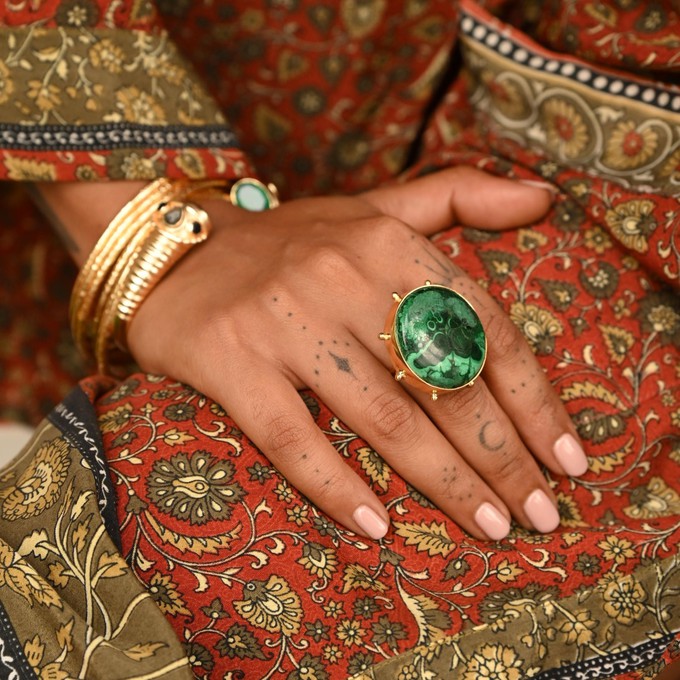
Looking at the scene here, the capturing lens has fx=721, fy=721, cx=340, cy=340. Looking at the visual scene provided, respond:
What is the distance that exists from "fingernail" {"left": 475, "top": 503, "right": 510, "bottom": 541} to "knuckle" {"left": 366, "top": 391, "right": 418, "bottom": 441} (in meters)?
0.09

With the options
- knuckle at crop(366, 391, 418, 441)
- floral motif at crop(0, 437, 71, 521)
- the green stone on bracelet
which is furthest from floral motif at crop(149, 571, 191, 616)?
the green stone on bracelet

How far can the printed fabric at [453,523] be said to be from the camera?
573 millimetres

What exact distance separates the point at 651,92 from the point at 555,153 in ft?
0.39

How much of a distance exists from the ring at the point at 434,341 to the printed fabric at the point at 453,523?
0.09m

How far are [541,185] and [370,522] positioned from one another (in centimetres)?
41

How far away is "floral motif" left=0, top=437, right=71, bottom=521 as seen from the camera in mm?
610

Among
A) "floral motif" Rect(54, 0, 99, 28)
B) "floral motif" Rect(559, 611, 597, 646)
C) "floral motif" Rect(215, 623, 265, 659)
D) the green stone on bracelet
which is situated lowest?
"floral motif" Rect(215, 623, 265, 659)

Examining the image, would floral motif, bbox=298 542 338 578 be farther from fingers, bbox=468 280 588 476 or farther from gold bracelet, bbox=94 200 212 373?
gold bracelet, bbox=94 200 212 373

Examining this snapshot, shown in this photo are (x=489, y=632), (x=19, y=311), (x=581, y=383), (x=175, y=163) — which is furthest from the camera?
(x=19, y=311)

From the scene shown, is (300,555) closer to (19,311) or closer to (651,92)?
(651,92)

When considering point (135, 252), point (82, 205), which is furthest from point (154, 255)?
point (82, 205)

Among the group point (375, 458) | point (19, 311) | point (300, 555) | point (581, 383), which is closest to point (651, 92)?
point (581, 383)

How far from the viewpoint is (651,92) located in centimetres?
72

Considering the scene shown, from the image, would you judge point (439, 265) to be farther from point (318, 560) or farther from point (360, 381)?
point (318, 560)
